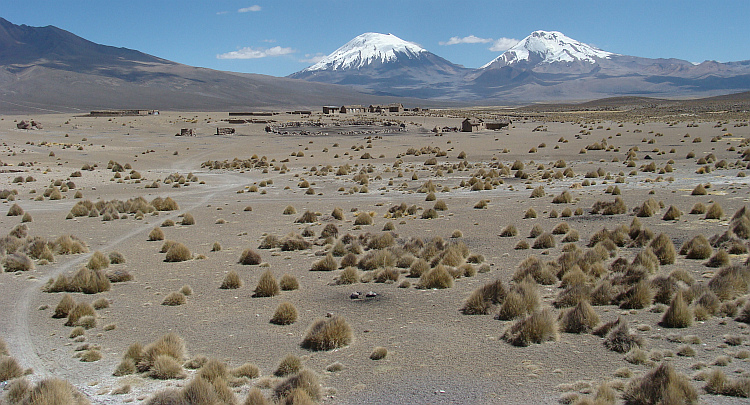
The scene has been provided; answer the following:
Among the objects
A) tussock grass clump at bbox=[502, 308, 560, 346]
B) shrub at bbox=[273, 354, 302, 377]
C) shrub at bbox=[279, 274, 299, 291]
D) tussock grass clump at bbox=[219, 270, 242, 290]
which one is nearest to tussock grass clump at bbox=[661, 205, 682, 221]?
tussock grass clump at bbox=[502, 308, 560, 346]

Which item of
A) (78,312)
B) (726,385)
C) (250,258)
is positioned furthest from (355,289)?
(726,385)

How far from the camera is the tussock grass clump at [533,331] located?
347 inches

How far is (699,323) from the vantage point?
911cm

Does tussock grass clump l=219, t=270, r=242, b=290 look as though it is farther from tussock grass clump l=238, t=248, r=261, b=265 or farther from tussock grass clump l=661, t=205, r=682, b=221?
tussock grass clump l=661, t=205, r=682, b=221

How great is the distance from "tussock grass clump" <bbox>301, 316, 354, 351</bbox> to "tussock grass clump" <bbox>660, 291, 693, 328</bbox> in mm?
4459

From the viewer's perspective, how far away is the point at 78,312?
10641mm

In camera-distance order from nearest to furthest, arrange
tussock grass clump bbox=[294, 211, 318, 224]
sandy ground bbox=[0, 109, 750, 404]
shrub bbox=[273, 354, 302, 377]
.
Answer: sandy ground bbox=[0, 109, 750, 404], shrub bbox=[273, 354, 302, 377], tussock grass clump bbox=[294, 211, 318, 224]

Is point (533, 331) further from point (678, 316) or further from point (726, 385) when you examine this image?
point (726, 385)

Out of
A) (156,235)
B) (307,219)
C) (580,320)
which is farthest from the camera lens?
(307,219)

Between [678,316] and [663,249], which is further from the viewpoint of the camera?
[663,249]

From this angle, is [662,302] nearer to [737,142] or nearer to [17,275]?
[17,275]

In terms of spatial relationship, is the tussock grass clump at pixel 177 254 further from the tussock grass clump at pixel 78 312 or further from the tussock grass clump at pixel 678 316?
the tussock grass clump at pixel 678 316

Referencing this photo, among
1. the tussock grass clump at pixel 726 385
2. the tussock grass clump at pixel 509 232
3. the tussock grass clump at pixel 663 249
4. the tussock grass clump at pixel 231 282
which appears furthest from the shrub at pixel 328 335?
the tussock grass clump at pixel 509 232

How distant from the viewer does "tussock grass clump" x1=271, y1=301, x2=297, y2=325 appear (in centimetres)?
1030
